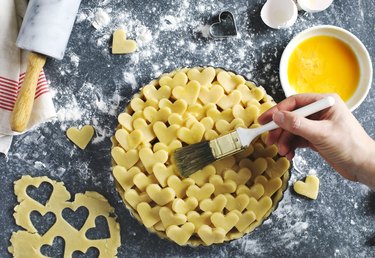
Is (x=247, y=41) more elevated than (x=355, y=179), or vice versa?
(x=247, y=41)

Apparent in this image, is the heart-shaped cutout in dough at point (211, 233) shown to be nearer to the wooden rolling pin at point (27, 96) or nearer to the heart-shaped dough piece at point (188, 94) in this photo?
the heart-shaped dough piece at point (188, 94)

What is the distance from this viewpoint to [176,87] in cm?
127

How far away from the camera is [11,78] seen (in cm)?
134

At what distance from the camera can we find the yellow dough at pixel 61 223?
4.45 ft

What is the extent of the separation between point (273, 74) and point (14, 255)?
699 millimetres

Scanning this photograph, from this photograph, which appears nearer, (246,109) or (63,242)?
(246,109)

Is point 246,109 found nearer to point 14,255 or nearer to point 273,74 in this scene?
point 273,74

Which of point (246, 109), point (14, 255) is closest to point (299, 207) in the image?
point (246, 109)

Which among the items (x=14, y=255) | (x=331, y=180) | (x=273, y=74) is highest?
(x=273, y=74)

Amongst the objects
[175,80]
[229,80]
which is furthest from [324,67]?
[175,80]

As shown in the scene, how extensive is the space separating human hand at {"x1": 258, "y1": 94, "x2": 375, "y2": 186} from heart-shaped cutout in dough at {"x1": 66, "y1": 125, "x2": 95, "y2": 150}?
390 millimetres

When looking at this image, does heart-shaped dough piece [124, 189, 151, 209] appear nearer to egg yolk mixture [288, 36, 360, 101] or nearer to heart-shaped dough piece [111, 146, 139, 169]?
heart-shaped dough piece [111, 146, 139, 169]

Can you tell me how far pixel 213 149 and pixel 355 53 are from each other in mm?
406

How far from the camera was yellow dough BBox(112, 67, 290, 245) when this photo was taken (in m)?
1.23
